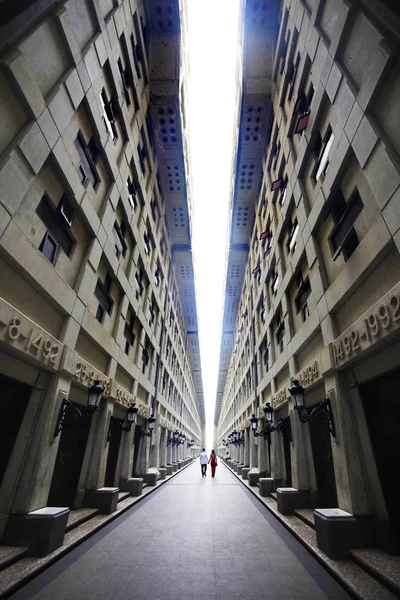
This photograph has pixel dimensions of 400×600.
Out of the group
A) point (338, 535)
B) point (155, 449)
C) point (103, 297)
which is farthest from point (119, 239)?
point (155, 449)

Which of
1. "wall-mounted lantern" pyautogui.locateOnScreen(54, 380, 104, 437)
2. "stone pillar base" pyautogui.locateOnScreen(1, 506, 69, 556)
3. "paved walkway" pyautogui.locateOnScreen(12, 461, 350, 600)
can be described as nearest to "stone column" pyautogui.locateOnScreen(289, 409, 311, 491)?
"paved walkway" pyautogui.locateOnScreen(12, 461, 350, 600)

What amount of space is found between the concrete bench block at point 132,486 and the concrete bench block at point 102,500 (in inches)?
134

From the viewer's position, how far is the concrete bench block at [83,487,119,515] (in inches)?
353

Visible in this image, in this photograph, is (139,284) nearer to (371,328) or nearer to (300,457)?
(300,457)

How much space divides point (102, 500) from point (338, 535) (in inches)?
281

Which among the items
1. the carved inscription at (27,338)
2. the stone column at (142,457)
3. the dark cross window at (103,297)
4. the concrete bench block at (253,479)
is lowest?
the concrete bench block at (253,479)

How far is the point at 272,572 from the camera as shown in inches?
205

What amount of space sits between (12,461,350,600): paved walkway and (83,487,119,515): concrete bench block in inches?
19.9

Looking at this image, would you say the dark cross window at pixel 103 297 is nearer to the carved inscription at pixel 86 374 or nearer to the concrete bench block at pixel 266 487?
the carved inscription at pixel 86 374

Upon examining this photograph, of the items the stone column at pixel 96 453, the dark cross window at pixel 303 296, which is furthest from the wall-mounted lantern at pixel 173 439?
the dark cross window at pixel 303 296

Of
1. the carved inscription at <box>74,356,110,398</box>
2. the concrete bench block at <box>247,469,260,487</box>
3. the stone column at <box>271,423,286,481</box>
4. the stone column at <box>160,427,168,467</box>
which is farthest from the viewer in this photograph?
the stone column at <box>160,427,168,467</box>

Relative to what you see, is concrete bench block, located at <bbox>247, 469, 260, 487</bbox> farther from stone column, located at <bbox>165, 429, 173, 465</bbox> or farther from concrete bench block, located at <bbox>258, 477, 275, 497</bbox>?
stone column, located at <bbox>165, 429, 173, 465</bbox>

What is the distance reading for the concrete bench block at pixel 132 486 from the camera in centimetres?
1229

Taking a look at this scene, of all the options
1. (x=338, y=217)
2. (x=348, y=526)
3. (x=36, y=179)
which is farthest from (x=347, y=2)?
(x=348, y=526)
